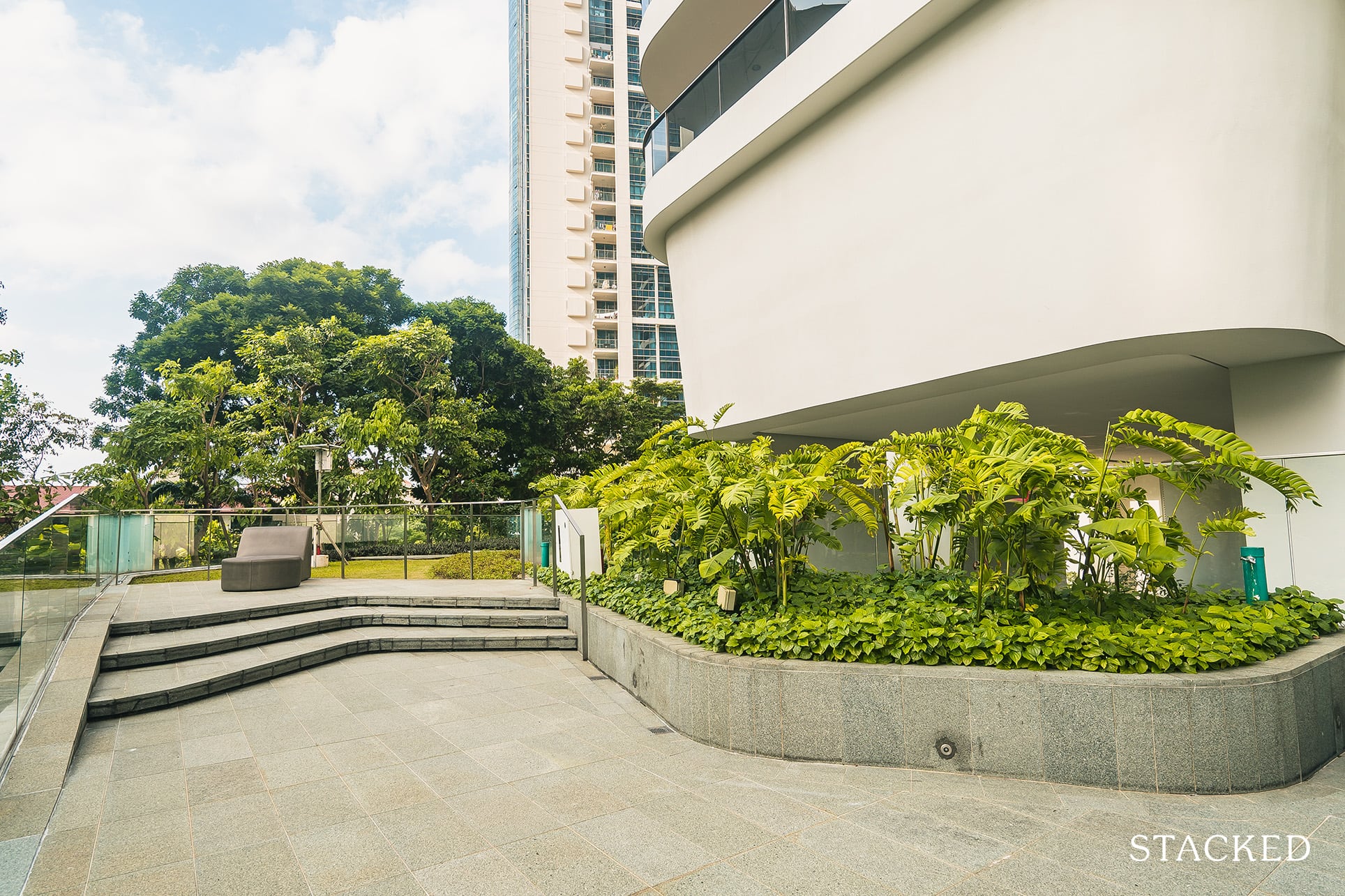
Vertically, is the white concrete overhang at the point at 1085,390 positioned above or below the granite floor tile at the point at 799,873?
above

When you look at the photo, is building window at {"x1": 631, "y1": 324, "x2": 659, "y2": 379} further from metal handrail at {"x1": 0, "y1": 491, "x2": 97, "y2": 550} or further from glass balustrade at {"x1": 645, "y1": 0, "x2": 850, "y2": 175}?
metal handrail at {"x1": 0, "y1": 491, "x2": 97, "y2": 550}

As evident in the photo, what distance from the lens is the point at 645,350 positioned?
162 ft

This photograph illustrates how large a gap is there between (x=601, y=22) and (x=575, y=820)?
61.2 meters

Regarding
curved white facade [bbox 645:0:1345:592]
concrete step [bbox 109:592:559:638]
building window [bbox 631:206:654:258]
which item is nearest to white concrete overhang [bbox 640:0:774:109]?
curved white facade [bbox 645:0:1345:592]

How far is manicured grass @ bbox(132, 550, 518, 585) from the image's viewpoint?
1319 cm

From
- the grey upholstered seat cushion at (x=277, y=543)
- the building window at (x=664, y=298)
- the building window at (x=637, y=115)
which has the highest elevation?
the building window at (x=637, y=115)

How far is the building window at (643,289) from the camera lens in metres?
49.8

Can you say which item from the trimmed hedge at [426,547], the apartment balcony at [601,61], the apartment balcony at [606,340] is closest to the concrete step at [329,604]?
the trimmed hedge at [426,547]

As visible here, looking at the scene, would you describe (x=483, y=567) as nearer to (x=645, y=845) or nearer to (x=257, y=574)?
(x=257, y=574)

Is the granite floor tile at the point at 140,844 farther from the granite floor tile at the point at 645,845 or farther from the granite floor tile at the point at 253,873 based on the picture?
the granite floor tile at the point at 645,845

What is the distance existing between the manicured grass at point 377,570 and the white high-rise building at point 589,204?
3516 cm

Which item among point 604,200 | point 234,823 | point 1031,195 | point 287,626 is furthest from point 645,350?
point 234,823

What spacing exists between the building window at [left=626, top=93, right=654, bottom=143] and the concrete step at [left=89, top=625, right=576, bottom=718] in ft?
161

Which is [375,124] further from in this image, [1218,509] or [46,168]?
[1218,509]
